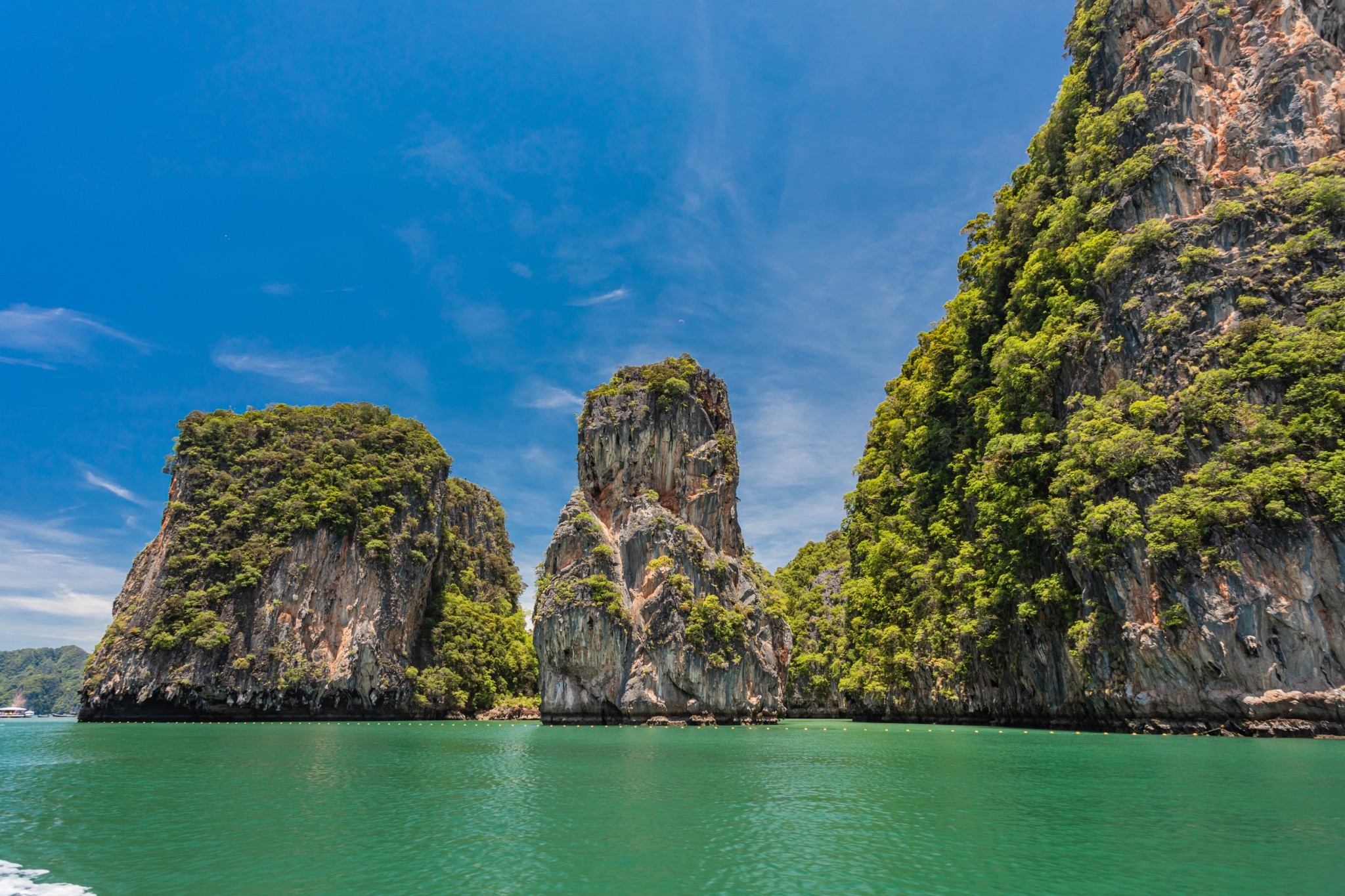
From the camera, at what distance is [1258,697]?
26297mm

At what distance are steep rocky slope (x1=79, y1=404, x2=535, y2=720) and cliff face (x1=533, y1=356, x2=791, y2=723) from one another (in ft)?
73.9

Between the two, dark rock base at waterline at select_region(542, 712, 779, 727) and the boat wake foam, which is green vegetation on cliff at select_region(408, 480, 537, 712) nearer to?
dark rock base at waterline at select_region(542, 712, 779, 727)

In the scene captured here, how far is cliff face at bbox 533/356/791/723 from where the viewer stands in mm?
52469

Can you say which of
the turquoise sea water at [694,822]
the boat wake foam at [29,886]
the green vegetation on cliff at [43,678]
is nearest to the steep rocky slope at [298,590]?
the turquoise sea water at [694,822]

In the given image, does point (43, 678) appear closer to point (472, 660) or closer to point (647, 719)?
point (472, 660)

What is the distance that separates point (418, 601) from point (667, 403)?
118 ft

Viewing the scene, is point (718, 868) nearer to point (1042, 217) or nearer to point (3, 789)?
point (3, 789)

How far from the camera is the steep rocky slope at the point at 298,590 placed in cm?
5934

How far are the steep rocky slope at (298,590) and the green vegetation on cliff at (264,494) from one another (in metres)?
0.14

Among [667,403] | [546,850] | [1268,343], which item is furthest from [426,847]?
[667,403]

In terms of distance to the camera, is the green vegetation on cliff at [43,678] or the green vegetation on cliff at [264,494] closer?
the green vegetation on cliff at [264,494]

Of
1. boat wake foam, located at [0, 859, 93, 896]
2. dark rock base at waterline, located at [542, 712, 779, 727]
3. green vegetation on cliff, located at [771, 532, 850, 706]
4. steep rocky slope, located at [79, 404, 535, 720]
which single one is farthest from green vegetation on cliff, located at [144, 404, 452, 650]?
boat wake foam, located at [0, 859, 93, 896]

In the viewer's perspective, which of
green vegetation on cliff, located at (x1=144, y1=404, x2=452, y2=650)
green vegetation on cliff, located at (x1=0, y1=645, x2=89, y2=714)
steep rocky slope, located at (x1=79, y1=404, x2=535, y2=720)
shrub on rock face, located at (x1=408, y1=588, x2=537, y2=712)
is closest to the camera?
steep rocky slope, located at (x1=79, y1=404, x2=535, y2=720)

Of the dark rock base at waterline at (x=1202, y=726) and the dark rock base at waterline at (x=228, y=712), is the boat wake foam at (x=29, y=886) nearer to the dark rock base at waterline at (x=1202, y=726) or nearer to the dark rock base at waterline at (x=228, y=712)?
the dark rock base at waterline at (x=1202, y=726)
